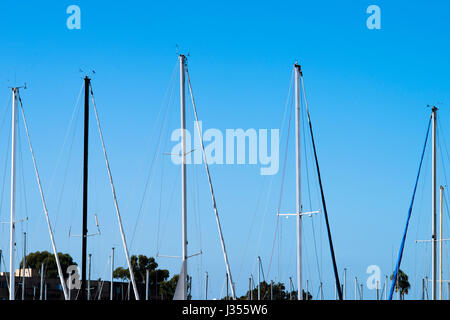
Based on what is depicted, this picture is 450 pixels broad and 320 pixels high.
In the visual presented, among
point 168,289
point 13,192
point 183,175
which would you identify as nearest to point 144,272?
point 168,289

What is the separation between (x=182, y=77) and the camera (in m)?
36.1

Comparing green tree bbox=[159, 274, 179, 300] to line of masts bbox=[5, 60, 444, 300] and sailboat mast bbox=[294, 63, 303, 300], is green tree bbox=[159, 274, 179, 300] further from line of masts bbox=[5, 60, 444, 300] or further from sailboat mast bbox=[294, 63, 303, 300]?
sailboat mast bbox=[294, 63, 303, 300]

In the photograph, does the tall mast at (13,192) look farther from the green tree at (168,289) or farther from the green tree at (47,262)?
the green tree at (47,262)

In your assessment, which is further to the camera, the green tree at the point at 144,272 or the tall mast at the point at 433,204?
the green tree at the point at 144,272

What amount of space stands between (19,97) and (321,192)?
59.5 ft

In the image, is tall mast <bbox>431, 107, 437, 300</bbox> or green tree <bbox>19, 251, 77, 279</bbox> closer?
tall mast <bbox>431, 107, 437, 300</bbox>

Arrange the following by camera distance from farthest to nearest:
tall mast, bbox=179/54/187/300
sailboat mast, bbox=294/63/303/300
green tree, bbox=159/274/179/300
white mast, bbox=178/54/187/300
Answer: green tree, bbox=159/274/179/300 → sailboat mast, bbox=294/63/303/300 → tall mast, bbox=179/54/187/300 → white mast, bbox=178/54/187/300

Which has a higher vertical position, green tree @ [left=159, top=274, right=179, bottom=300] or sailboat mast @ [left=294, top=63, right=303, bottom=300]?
sailboat mast @ [left=294, top=63, right=303, bottom=300]

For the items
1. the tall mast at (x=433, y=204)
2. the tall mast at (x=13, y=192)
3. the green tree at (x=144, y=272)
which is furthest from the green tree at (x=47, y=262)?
the tall mast at (x=433, y=204)

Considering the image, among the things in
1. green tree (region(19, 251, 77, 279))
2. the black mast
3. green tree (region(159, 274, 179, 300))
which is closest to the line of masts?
the black mast
